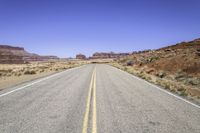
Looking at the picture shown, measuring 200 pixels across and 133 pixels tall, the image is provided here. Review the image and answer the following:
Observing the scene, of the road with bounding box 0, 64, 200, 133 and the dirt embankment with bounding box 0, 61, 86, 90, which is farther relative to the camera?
the dirt embankment with bounding box 0, 61, 86, 90

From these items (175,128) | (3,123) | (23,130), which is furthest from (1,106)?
(175,128)

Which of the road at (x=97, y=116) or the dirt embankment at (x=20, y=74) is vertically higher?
the road at (x=97, y=116)

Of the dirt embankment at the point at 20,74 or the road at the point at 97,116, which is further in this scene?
the dirt embankment at the point at 20,74

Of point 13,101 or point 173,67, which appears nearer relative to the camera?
point 13,101

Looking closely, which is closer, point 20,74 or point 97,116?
point 97,116

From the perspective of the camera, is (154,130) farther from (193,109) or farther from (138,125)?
(193,109)

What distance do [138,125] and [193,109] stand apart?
3426mm

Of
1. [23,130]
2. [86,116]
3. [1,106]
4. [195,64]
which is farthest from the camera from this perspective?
[195,64]

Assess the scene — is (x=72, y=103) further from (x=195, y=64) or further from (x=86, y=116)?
(x=195, y=64)

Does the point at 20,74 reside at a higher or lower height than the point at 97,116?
lower

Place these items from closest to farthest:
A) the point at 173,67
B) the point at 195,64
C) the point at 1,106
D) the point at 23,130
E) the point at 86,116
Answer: the point at 23,130, the point at 86,116, the point at 1,106, the point at 195,64, the point at 173,67

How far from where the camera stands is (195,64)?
2844 centimetres

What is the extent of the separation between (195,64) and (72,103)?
22.7 meters

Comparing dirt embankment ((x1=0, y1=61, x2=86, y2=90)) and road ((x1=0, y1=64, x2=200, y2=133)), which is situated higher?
road ((x1=0, y1=64, x2=200, y2=133))
